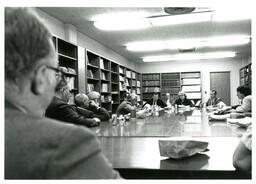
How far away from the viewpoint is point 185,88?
34.2ft

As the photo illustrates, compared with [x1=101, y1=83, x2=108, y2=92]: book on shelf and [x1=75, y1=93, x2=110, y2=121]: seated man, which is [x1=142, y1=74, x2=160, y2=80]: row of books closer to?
[x1=101, y1=83, x2=108, y2=92]: book on shelf

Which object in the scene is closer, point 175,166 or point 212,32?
point 175,166

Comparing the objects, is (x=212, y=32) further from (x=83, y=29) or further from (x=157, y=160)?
(x=157, y=160)

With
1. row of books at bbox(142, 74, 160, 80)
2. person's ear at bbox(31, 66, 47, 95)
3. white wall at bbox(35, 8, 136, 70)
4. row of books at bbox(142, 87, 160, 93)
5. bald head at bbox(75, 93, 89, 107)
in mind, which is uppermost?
white wall at bbox(35, 8, 136, 70)

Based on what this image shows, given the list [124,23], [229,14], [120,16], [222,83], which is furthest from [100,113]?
[222,83]

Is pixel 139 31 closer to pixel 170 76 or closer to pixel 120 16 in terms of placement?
pixel 120 16

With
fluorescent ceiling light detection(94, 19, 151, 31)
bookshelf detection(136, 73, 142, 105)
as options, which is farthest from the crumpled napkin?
bookshelf detection(136, 73, 142, 105)

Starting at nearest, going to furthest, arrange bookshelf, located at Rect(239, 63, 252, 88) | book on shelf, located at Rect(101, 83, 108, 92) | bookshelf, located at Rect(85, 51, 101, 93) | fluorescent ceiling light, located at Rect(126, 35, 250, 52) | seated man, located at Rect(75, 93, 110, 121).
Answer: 1. seated man, located at Rect(75, 93, 110, 121)
2. bookshelf, located at Rect(85, 51, 101, 93)
3. book on shelf, located at Rect(101, 83, 108, 92)
4. fluorescent ceiling light, located at Rect(126, 35, 250, 52)
5. bookshelf, located at Rect(239, 63, 252, 88)

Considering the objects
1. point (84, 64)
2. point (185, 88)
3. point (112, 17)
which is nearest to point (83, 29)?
point (84, 64)

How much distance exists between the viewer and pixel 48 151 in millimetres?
517

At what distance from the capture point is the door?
34.5ft

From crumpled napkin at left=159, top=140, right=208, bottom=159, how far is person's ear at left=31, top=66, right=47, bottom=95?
0.80 meters

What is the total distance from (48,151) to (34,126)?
0.06 metres

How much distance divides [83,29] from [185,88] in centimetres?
596
